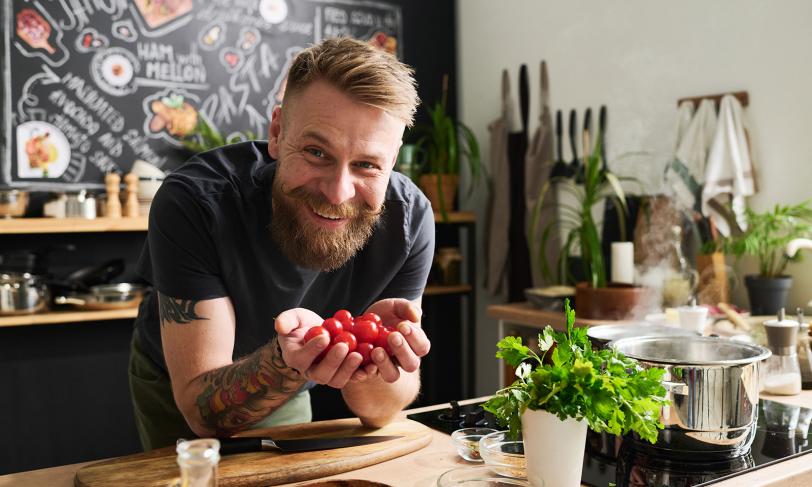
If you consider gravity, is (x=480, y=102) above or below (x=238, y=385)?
above

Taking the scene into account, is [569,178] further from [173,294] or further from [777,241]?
[173,294]

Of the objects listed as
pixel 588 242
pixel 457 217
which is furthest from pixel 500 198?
pixel 588 242

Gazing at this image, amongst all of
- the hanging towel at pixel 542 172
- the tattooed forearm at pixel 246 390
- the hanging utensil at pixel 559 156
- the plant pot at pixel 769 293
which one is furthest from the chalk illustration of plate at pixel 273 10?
the tattooed forearm at pixel 246 390

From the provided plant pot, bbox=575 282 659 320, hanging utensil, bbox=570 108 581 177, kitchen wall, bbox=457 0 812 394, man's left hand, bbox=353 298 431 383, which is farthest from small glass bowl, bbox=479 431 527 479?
hanging utensil, bbox=570 108 581 177

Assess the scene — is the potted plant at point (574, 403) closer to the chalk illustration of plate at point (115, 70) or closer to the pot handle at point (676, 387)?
the pot handle at point (676, 387)

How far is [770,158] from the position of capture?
293cm

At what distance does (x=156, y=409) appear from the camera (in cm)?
200

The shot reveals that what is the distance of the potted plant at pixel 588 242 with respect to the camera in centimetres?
289

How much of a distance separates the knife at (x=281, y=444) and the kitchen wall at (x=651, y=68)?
6.92ft

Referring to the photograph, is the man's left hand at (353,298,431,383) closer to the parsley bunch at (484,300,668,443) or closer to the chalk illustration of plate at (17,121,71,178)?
the parsley bunch at (484,300,668,443)

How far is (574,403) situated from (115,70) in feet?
9.93

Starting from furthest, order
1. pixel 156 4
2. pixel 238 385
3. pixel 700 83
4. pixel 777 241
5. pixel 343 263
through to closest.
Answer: pixel 156 4 < pixel 700 83 < pixel 777 241 < pixel 343 263 < pixel 238 385

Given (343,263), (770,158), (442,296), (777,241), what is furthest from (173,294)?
(442,296)

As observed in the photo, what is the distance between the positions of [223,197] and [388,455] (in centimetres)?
67
